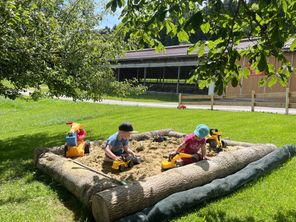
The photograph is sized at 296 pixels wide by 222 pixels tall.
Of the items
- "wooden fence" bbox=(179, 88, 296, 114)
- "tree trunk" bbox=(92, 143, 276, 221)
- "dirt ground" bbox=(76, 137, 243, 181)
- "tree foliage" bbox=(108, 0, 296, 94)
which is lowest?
"dirt ground" bbox=(76, 137, 243, 181)

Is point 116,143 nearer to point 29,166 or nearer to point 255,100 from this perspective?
point 29,166

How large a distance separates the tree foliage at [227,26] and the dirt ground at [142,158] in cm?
252

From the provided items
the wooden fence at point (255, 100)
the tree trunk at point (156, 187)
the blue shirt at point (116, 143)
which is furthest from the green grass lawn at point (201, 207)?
the wooden fence at point (255, 100)

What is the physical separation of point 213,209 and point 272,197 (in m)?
1.00

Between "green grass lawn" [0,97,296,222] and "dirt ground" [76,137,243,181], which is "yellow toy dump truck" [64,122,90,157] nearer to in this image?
"dirt ground" [76,137,243,181]

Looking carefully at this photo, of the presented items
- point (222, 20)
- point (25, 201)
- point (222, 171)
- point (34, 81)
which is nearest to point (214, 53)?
point (222, 20)

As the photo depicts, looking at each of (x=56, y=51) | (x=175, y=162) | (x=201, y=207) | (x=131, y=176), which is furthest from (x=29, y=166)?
(x=201, y=207)

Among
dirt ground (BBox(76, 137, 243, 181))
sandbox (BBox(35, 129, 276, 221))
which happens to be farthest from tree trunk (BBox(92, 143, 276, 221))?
dirt ground (BBox(76, 137, 243, 181))

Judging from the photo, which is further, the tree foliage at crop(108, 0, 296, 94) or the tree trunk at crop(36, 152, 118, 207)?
the tree trunk at crop(36, 152, 118, 207)

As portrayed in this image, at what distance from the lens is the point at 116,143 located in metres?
6.74

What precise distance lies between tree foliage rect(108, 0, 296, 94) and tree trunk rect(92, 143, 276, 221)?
1627 millimetres

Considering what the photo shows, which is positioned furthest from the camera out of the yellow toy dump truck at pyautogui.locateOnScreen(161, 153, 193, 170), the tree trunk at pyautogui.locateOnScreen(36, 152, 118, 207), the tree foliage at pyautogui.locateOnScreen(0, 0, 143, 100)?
the tree foliage at pyautogui.locateOnScreen(0, 0, 143, 100)

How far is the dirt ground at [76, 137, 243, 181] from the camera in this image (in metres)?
5.96

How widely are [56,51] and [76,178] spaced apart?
15.6ft
